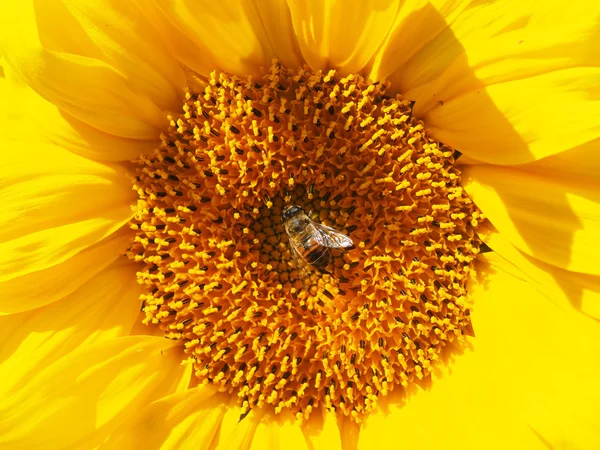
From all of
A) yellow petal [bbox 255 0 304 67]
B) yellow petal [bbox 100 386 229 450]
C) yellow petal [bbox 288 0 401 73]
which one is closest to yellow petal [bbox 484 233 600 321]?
yellow petal [bbox 288 0 401 73]

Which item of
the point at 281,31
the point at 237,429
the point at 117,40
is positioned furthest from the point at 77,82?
the point at 237,429

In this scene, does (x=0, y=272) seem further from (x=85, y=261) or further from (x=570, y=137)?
(x=570, y=137)

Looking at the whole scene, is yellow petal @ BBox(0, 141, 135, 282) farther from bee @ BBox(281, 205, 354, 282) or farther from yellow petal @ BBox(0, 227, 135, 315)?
bee @ BBox(281, 205, 354, 282)

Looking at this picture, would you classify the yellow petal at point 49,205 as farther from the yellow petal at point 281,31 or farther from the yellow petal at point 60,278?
the yellow petal at point 281,31

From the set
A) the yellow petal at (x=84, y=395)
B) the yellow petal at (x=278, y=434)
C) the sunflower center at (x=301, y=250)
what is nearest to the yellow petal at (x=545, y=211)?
the sunflower center at (x=301, y=250)

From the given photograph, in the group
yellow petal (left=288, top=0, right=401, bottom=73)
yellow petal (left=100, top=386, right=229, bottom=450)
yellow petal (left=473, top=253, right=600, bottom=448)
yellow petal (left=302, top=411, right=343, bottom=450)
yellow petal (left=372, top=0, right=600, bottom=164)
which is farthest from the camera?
yellow petal (left=302, top=411, right=343, bottom=450)
